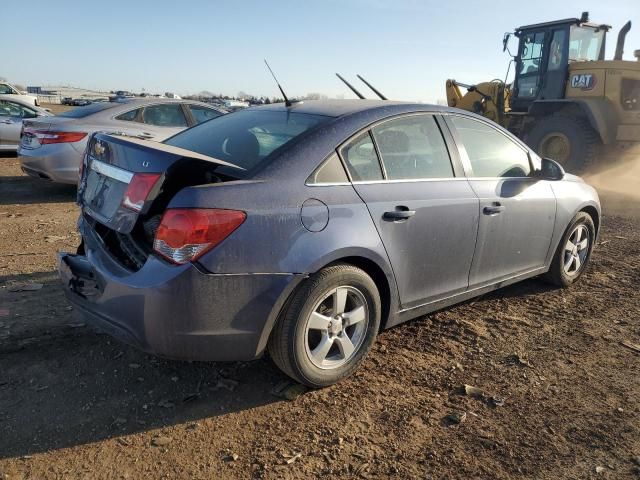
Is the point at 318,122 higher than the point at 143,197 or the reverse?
higher

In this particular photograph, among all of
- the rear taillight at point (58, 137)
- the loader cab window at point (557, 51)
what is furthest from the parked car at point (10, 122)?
the loader cab window at point (557, 51)

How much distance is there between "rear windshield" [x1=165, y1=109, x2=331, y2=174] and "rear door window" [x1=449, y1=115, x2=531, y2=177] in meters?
1.18

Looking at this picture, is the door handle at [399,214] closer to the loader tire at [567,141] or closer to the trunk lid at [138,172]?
the trunk lid at [138,172]

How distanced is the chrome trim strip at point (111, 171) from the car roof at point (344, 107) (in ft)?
4.01

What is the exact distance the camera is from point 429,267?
334 cm

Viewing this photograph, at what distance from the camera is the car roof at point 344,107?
3305 millimetres

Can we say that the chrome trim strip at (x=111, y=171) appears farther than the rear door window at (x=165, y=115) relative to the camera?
No

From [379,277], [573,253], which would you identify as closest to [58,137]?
[379,277]

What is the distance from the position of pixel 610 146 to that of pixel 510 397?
943cm

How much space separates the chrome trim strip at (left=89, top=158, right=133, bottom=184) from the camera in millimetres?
2686

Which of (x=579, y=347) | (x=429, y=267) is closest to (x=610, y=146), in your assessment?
(x=579, y=347)

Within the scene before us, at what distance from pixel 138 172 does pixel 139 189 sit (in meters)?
0.09

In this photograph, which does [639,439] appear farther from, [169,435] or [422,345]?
[169,435]

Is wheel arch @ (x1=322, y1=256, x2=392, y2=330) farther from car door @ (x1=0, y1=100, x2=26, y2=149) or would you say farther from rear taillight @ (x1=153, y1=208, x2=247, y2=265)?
car door @ (x1=0, y1=100, x2=26, y2=149)
